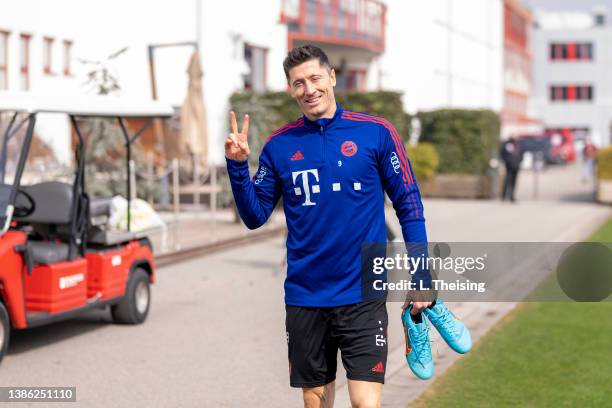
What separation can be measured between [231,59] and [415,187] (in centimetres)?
2514

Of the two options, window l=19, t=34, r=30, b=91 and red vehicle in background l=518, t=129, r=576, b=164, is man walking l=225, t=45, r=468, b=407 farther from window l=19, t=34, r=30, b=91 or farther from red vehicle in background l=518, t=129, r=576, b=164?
red vehicle in background l=518, t=129, r=576, b=164

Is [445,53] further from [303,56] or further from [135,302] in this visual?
[303,56]

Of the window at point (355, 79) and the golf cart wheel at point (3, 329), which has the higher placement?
the window at point (355, 79)

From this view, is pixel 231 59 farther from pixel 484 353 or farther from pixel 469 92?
pixel 469 92

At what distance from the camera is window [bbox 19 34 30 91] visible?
2139cm

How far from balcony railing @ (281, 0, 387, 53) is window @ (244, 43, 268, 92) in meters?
1.28

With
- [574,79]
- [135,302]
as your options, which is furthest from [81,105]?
[574,79]

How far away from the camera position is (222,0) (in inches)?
1126

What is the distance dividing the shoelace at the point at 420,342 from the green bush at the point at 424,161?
85.4 feet

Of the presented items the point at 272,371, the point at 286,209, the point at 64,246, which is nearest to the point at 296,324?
the point at 286,209

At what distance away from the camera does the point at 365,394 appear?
4.59m

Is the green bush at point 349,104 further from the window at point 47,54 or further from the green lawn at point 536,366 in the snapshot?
the green lawn at point 536,366

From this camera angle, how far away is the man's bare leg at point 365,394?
4586mm

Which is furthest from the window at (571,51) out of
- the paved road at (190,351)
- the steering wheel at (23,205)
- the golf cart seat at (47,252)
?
the golf cart seat at (47,252)
